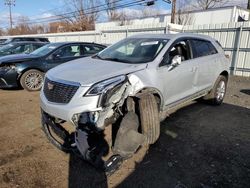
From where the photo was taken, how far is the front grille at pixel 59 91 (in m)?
3.04

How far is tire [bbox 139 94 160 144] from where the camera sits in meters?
3.23

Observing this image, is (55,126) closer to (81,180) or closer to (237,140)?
(81,180)

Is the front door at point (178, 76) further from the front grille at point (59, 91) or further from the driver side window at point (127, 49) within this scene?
the front grille at point (59, 91)

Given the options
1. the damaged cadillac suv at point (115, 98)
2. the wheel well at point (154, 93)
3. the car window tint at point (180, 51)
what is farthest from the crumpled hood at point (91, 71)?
the car window tint at point (180, 51)

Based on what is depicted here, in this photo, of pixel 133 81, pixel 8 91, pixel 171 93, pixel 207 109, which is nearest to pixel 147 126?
pixel 133 81

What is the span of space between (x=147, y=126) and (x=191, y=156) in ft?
2.69

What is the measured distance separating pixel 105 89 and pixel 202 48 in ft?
10.2

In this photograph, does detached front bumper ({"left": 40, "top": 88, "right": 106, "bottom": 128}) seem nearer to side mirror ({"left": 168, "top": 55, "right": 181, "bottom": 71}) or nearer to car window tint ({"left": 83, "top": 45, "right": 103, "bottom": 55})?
side mirror ({"left": 168, "top": 55, "right": 181, "bottom": 71})

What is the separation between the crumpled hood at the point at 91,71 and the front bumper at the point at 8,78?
3770mm

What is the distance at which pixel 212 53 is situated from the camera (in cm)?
539

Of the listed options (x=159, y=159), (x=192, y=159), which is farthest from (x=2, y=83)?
(x=192, y=159)

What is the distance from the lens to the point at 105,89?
9.77 ft

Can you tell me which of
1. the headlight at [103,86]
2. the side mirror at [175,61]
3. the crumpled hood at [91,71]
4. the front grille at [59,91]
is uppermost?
the side mirror at [175,61]

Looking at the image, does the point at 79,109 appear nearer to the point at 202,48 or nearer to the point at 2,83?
the point at 202,48
